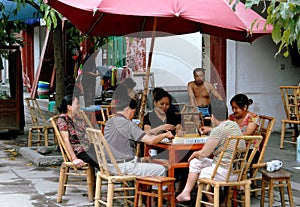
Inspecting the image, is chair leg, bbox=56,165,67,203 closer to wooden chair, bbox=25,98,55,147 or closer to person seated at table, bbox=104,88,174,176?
person seated at table, bbox=104,88,174,176

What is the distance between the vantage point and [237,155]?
626cm

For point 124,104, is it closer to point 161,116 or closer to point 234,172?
point 161,116

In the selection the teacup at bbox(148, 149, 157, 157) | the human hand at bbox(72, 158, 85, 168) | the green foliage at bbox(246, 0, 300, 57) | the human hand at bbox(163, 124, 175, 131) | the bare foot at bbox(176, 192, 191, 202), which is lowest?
the bare foot at bbox(176, 192, 191, 202)

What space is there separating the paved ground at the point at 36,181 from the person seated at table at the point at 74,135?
21.9 inches

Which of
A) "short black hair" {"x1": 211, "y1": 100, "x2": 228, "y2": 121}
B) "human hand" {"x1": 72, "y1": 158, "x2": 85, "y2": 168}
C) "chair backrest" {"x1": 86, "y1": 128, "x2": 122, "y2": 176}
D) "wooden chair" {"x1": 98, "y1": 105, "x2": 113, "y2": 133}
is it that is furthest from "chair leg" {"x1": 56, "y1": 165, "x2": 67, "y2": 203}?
"short black hair" {"x1": 211, "y1": 100, "x2": 228, "y2": 121}

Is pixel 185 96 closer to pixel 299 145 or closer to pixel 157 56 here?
pixel 157 56

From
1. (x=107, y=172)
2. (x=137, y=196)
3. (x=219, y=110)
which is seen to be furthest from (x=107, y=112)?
(x=137, y=196)

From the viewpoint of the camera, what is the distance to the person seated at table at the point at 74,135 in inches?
288

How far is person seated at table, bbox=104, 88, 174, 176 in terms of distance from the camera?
657 centimetres

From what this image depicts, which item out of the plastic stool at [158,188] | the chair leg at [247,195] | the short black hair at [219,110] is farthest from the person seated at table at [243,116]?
the short black hair at [219,110]

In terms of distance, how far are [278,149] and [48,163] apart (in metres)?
4.23

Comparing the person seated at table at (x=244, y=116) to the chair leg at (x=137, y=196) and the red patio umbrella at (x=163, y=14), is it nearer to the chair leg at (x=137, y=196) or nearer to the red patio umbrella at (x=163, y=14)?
the red patio umbrella at (x=163, y=14)

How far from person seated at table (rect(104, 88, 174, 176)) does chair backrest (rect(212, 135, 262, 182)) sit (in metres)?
0.71

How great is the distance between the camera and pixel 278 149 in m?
11.2
